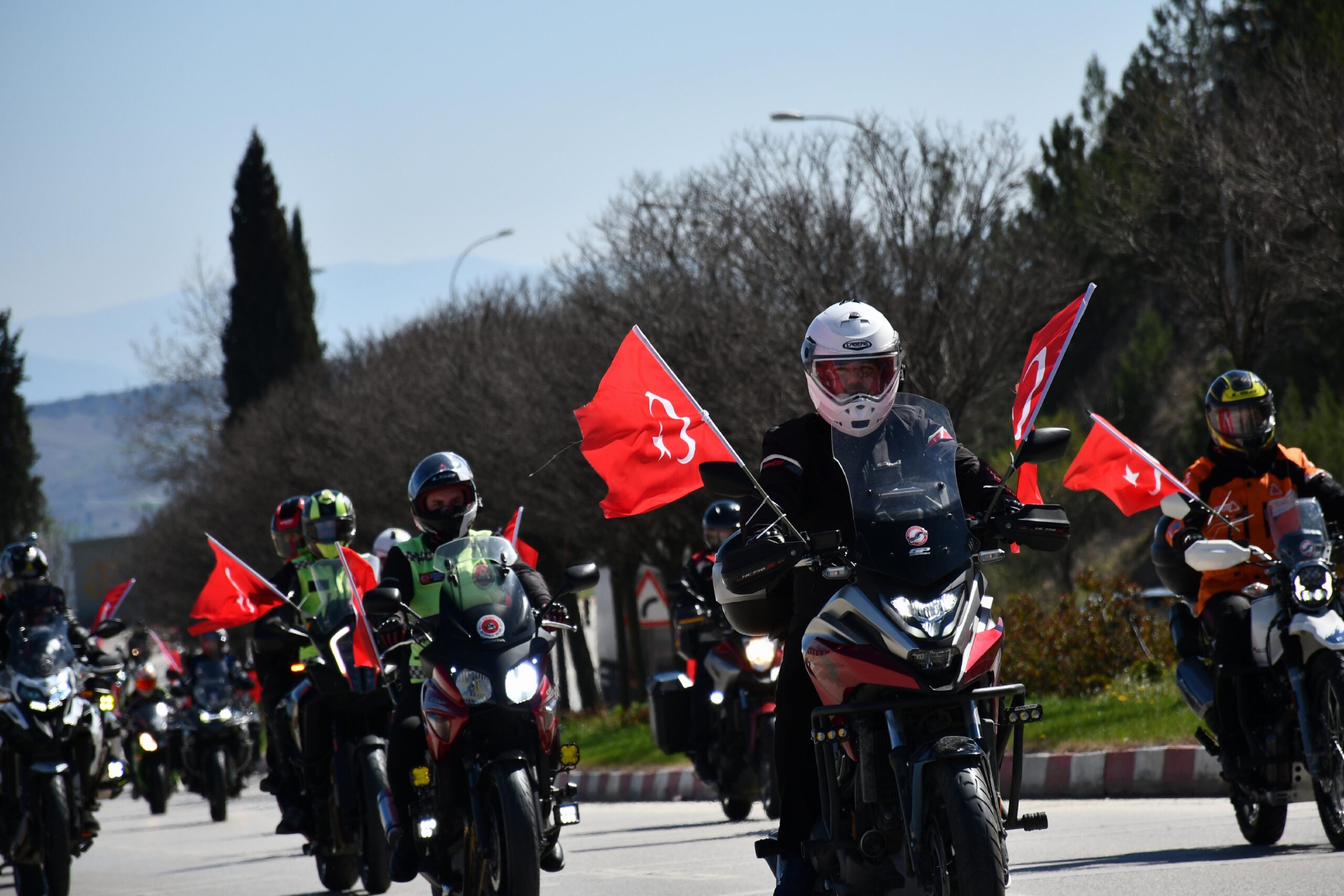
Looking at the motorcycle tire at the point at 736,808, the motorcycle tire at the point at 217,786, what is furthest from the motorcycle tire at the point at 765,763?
the motorcycle tire at the point at 217,786

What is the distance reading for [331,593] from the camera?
33.8 ft

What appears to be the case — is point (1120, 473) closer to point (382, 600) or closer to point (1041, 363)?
point (1041, 363)

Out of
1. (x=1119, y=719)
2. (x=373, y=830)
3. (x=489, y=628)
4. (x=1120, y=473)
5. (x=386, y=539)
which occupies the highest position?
(x=386, y=539)

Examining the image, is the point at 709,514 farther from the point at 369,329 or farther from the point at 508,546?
the point at 369,329

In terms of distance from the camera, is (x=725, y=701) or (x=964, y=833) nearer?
(x=964, y=833)

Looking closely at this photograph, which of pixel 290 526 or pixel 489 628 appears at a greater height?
pixel 290 526

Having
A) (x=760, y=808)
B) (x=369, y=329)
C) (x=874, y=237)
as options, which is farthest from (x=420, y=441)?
(x=760, y=808)

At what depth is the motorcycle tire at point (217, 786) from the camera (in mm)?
20391

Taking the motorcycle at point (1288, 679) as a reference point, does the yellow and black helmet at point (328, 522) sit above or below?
above

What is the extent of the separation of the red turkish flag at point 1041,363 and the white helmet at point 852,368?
0.40 m

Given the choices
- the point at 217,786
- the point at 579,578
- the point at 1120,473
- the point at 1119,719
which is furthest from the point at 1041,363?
the point at 217,786

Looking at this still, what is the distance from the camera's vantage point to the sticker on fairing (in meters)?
7.45

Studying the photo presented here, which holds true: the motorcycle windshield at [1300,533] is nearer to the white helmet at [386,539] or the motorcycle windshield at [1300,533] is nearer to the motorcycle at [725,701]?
the motorcycle at [725,701]

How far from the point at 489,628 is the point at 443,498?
0.89 metres
